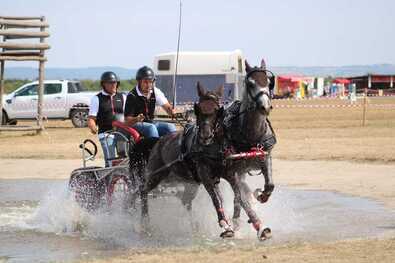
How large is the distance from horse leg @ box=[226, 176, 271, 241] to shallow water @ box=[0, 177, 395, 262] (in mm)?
210

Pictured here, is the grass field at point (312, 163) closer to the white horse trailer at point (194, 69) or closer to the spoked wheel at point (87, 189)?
the spoked wheel at point (87, 189)

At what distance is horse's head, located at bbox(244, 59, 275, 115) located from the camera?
8883 millimetres

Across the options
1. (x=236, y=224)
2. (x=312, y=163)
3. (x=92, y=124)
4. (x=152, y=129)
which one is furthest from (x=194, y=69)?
(x=236, y=224)

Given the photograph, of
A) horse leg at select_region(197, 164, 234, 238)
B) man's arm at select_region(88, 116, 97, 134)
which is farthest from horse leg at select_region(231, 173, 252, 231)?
man's arm at select_region(88, 116, 97, 134)

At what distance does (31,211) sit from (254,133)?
17.6 feet

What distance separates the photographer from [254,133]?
9.28m

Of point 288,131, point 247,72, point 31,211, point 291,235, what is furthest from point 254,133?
point 288,131

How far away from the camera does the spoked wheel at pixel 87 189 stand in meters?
11.5

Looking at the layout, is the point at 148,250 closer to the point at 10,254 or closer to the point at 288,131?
the point at 10,254

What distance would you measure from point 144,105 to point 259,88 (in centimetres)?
263

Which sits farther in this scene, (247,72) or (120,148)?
(120,148)

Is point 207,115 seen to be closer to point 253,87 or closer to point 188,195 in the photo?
point 253,87

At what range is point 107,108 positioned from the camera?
38.8 ft

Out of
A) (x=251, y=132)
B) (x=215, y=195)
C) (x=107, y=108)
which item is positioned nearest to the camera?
(x=251, y=132)
